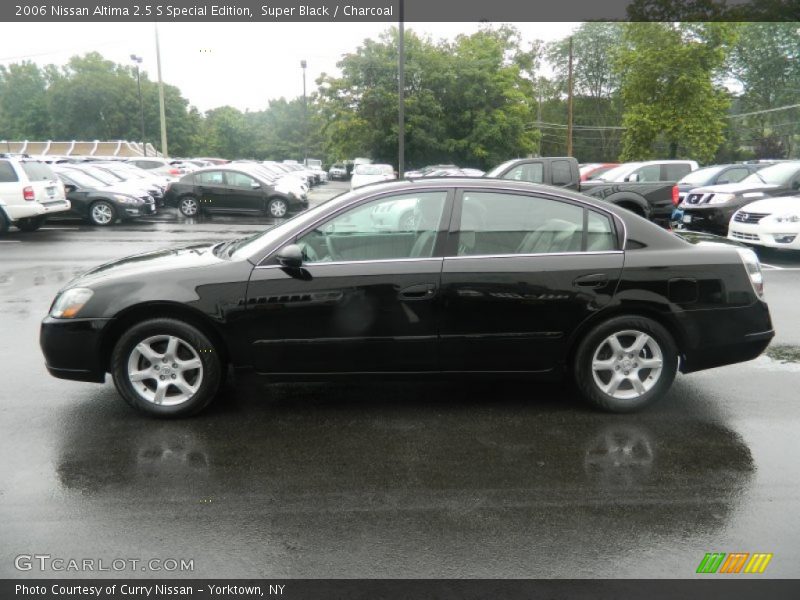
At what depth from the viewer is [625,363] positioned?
486 centimetres

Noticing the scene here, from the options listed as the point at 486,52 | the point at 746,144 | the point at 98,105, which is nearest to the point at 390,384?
the point at 486,52

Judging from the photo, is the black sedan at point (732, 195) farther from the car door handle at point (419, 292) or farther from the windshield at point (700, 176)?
the car door handle at point (419, 292)

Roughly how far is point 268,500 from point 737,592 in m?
2.20

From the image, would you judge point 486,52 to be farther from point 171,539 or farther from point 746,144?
point 171,539

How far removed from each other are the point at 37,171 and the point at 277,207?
23.3 ft

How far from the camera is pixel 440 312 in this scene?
15.5 ft

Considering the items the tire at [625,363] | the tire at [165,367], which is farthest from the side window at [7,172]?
the tire at [625,363]

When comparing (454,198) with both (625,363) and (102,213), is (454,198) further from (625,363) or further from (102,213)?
(102,213)

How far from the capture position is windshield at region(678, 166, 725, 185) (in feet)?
56.7

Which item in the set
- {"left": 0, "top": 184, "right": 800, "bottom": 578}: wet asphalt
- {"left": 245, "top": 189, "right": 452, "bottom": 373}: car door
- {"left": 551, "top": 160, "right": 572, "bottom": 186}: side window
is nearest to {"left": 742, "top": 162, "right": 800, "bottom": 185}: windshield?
{"left": 551, "top": 160, "right": 572, "bottom": 186}: side window

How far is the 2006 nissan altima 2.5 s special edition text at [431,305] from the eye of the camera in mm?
4695

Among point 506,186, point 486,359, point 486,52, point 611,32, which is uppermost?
point 611,32

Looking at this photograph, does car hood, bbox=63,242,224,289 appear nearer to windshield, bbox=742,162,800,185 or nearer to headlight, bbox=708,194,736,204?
headlight, bbox=708,194,736,204

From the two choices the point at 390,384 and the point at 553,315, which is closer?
the point at 553,315
